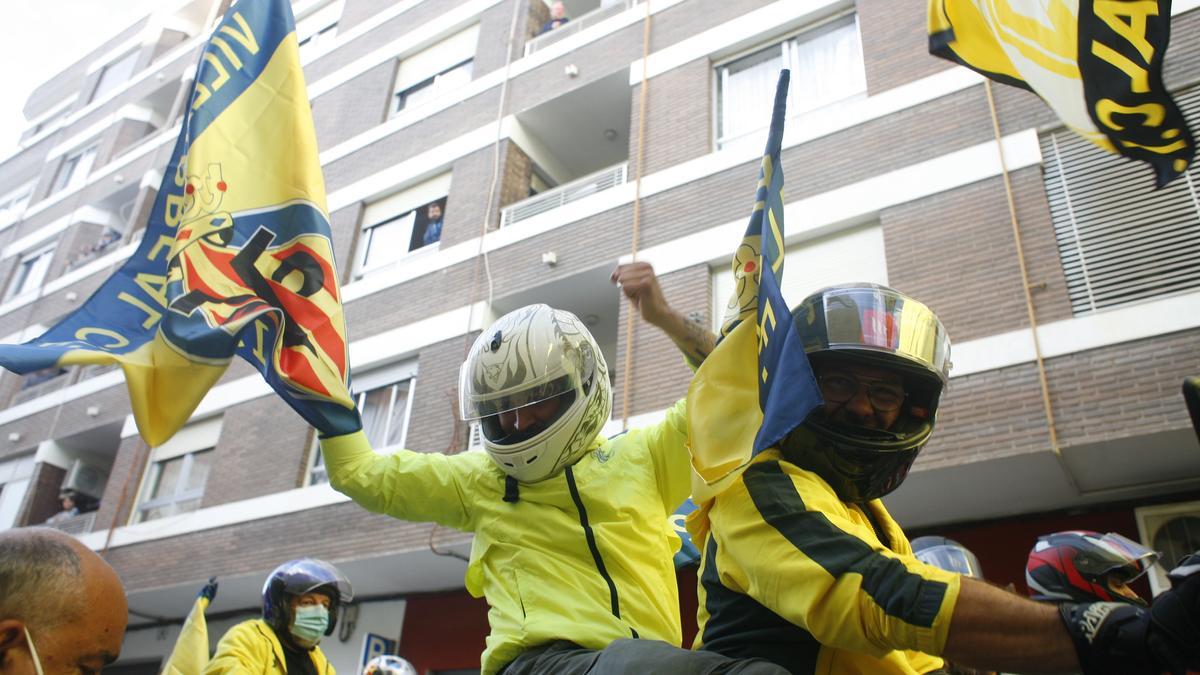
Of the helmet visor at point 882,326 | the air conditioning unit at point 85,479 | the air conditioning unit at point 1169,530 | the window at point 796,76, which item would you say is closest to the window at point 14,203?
the air conditioning unit at point 85,479

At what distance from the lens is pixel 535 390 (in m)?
3.19

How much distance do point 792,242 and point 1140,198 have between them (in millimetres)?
3430

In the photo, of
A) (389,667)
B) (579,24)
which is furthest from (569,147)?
(389,667)

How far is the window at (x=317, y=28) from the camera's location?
786 inches

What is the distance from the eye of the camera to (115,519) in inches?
615

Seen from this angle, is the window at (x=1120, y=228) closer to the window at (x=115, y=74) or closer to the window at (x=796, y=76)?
the window at (x=796, y=76)

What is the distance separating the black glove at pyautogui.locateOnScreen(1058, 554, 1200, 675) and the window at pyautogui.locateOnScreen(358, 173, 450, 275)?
13682 millimetres

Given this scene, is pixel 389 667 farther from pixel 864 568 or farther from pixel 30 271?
pixel 30 271

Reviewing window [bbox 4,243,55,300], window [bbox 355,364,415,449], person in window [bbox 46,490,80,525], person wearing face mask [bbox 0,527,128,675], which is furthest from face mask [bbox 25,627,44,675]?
window [bbox 4,243,55,300]

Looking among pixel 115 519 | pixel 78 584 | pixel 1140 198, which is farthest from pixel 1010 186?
pixel 115 519

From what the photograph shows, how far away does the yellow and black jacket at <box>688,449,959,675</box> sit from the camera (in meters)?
1.76

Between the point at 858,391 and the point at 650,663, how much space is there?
2.82 feet

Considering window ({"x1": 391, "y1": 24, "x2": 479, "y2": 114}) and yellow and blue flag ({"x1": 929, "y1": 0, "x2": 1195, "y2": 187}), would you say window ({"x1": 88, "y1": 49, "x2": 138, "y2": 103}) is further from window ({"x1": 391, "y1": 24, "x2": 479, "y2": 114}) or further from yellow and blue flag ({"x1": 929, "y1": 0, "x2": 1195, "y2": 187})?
yellow and blue flag ({"x1": 929, "y1": 0, "x2": 1195, "y2": 187})

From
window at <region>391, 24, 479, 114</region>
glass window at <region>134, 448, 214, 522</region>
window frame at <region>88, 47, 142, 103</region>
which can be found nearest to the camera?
glass window at <region>134, 448, 214, 522</region>
